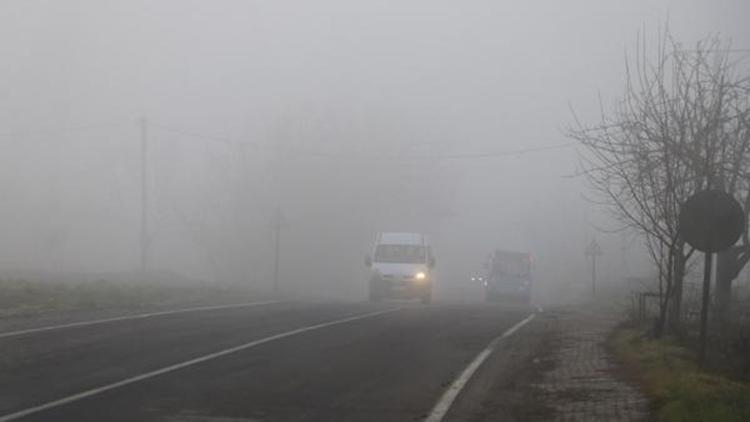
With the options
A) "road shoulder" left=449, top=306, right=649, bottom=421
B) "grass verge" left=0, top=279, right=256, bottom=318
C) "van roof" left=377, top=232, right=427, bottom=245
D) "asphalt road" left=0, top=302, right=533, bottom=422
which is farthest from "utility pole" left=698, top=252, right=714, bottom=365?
"van roof" left=377, top=232, right=427, bottom=245

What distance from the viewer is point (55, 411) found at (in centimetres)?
955

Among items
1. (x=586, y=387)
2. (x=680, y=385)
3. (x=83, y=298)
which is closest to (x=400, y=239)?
(x=83, y=298)

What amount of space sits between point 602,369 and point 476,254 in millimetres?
83402

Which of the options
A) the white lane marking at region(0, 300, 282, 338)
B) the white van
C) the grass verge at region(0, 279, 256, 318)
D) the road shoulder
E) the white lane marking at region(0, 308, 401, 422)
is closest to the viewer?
the white lane marking at region(0, 308, 401, 422)

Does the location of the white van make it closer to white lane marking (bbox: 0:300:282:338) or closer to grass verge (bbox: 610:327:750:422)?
white lane marking (bbox: 0:300:282:338)

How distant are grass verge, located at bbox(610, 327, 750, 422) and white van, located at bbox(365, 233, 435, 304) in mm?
20694

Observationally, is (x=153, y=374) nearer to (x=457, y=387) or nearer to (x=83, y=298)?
(x=457, y=387)

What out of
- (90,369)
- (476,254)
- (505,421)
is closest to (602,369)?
(505,421)

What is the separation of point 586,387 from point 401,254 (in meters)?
25.9

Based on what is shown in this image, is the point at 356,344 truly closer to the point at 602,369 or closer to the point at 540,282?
the point at 602,369

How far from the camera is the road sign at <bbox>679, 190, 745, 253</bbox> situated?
12875 millimetres

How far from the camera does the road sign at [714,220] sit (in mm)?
12875

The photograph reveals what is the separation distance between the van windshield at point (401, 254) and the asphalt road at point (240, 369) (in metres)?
16.2

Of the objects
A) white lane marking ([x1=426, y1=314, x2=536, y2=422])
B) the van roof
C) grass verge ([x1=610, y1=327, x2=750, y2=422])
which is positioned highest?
the van roof
